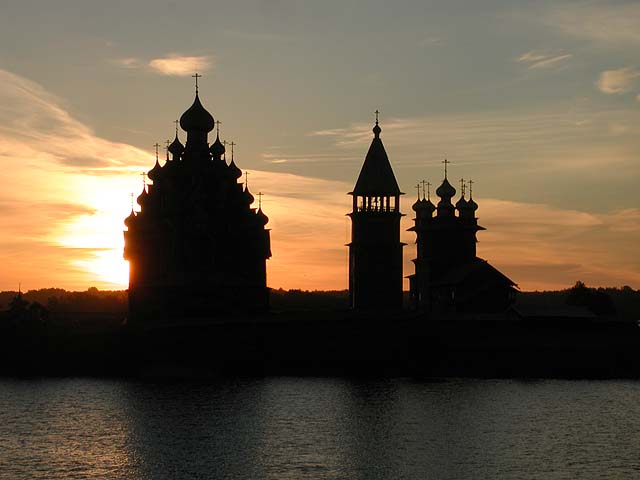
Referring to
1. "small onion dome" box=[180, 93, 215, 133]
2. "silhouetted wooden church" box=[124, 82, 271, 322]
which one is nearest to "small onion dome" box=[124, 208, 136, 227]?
"silhouetted wooden church" box=[124, 82, 271, 322]

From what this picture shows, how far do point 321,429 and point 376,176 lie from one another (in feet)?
132

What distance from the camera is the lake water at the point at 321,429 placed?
4147 centimetres

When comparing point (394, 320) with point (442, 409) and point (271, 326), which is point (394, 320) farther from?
point (442, 409)

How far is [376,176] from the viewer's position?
8794cm

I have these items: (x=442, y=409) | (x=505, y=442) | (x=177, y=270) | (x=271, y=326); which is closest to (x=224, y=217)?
(x=177, y=270)

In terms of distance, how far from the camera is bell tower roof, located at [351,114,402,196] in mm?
87750

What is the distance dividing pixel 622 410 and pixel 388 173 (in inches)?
1434

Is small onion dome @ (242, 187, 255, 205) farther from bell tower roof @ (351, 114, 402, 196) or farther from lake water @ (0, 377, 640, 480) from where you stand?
lake water @ (0, 377, 640, 480)

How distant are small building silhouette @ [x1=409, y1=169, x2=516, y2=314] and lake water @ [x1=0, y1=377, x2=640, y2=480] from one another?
59.4 feet

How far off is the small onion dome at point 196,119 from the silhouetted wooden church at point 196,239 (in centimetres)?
7

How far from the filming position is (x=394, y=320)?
73875 millimetres

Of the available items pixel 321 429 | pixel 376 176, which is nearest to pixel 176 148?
pixel 376 176

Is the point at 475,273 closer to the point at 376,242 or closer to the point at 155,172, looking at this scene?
the point at 376,242

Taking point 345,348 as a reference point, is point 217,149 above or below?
above
